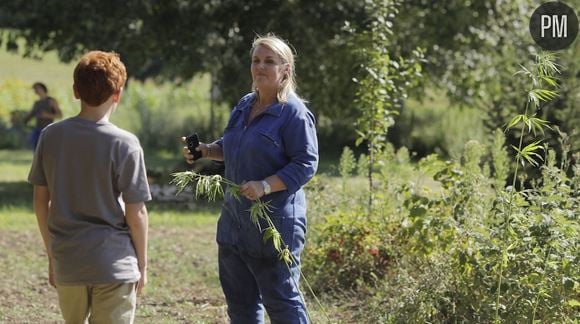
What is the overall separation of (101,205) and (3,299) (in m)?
3.83

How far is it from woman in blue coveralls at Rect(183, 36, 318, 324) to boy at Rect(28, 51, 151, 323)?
72cm

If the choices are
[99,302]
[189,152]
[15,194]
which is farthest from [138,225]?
[15,194]

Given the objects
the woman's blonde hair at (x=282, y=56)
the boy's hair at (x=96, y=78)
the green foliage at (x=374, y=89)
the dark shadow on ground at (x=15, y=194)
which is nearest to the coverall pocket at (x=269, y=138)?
the woman's blonde hair at (x=282, y=56)

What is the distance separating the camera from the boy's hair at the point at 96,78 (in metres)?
4.16

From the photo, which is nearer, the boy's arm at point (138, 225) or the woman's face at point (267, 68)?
the boy's arm at point (138, 225)

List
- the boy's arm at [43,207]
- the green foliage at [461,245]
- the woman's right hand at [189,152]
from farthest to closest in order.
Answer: the green foliage at [461,245] → the woman's right hand at [189,152] → the boy's arm at [43,207]

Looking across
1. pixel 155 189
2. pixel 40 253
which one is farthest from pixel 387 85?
pixel 155 189

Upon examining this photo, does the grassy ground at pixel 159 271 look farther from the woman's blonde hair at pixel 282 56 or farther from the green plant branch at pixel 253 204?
the woman's blonde hair at pixel 282 56

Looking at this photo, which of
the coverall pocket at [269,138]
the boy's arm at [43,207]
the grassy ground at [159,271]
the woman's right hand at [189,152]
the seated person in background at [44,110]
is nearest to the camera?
the boy's arm at [43,207]

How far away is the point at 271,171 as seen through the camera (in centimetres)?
491

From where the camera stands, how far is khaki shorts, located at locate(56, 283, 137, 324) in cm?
426

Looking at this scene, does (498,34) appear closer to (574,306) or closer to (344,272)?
(344,272)

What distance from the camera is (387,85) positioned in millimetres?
7863

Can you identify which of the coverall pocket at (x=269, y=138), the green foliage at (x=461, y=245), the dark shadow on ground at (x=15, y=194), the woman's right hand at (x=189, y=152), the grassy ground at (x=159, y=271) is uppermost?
the coverall pocket at (x=269, y=138)
